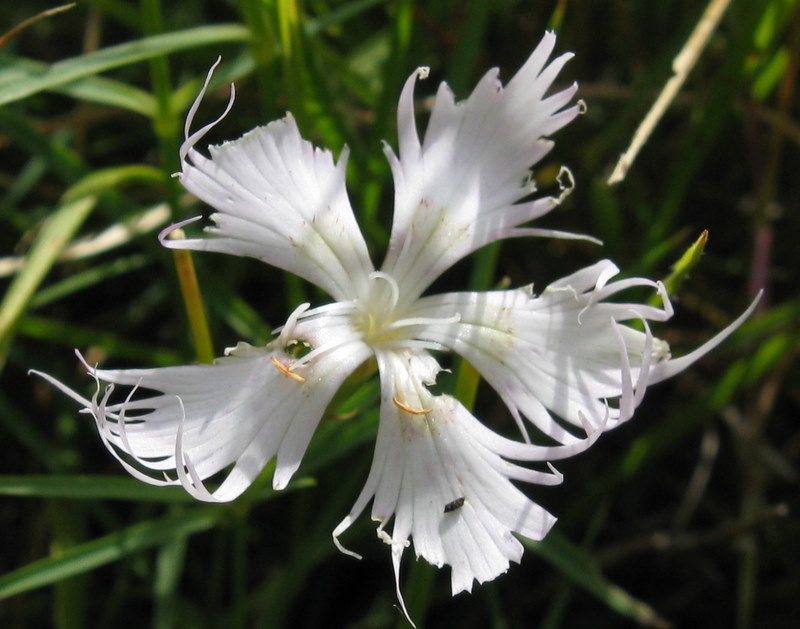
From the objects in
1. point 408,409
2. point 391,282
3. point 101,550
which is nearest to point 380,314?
point 391,282

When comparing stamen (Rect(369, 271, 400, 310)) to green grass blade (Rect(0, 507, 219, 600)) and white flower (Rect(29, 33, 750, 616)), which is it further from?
green grass blade (Rect(0, 507, 219, 600))

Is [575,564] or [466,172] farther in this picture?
[575,564]

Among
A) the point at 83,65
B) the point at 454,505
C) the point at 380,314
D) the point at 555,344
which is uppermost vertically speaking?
the point at 83,65

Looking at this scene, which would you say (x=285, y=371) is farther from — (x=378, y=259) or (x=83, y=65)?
(x=378, y=259)

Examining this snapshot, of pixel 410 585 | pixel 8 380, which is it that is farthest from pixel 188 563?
pixel 410 585

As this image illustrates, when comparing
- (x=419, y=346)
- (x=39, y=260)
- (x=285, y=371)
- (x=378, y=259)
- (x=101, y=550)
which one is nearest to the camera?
(x=285, y=371)

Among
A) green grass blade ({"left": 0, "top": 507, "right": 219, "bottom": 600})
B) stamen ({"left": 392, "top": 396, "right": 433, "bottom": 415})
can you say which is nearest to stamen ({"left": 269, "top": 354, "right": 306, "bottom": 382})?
stamen ({"left": 392, "top": 396, "right": 433, "bottom": 415})

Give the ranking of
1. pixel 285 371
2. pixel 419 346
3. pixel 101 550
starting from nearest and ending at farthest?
pixel 285 371
pixel 419 346
pixel 101 550
